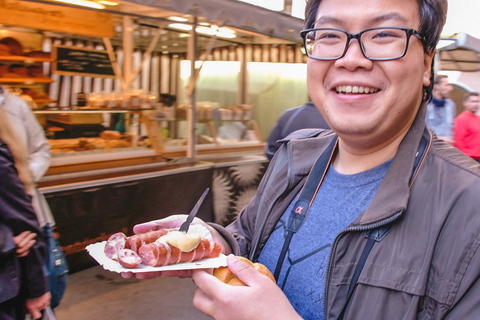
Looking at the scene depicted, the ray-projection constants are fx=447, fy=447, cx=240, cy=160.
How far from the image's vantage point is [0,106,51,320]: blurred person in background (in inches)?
91.3

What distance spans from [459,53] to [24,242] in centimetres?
1251

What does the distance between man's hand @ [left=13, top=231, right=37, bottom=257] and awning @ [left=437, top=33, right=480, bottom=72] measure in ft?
30.7

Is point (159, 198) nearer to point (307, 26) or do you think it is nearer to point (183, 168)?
point (183, 168)

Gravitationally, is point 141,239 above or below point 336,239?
below

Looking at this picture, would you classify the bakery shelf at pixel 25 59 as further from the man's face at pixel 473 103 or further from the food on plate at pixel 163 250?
the man's face at pixel 473 103

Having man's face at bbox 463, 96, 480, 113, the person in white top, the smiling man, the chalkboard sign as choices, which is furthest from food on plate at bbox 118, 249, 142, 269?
man's face at bbox 463, 96, 480, 113

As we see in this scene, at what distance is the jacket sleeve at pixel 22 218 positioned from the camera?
2.37 m

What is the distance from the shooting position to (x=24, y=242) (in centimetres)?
242

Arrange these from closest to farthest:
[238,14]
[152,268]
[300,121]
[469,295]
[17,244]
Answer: [469,295]
[152,268]
[17,244]
[300,121]
[238,14]

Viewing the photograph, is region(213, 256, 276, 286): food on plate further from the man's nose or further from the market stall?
the market stall

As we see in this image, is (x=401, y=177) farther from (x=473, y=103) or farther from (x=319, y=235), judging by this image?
(x=473, y=103)

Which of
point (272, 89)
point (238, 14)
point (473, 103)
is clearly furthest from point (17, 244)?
point (272, 89)

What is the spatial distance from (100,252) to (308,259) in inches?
28.9

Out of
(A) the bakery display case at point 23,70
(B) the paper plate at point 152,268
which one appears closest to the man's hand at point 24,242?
(B) the paper plate at point 152,268
